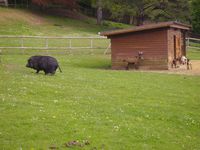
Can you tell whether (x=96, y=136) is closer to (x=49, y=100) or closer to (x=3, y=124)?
(x=3, y=124)

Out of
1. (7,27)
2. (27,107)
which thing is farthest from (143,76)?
(7,27)

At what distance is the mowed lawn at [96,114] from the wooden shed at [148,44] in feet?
34.3

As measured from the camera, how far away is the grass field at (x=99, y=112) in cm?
1217

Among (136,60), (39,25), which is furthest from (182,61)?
(39,25)

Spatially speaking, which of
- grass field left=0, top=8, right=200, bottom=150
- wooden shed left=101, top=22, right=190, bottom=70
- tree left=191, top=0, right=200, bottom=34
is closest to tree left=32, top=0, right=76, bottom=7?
tree left=191, top=0, right=200, bottom=34

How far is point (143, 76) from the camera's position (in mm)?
28391

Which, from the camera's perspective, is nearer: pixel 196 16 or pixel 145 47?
pixel 145 47

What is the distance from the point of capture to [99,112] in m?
15.3

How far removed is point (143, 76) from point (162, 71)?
531cm

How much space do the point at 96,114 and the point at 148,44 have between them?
20.6m

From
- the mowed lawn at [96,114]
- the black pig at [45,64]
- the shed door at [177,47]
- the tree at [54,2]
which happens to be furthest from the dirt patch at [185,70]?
the tree at [54,2]

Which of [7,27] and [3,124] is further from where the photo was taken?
[7,27]

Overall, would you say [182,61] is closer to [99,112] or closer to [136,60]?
[136,60]

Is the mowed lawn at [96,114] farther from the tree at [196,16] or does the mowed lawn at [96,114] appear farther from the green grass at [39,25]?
the tree at [196,16]
